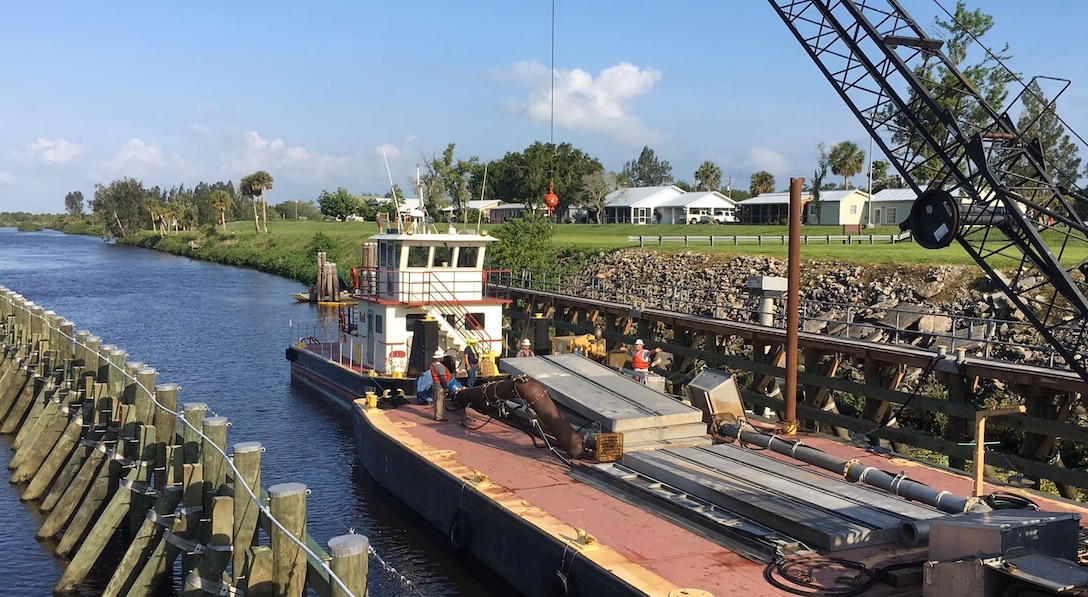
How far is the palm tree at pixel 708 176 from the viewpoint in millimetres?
131000

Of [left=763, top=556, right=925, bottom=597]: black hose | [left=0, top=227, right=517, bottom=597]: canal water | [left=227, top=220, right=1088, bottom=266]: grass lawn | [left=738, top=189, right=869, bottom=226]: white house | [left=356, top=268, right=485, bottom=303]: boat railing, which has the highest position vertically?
[left=738, top=189, right=869, bottom=226]: white house

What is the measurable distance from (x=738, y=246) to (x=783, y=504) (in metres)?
37.5

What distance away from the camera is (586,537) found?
10.7m

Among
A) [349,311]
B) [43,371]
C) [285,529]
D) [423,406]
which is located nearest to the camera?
[285,529]

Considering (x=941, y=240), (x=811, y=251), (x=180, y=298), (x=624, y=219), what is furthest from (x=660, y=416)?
(x=624, y=219)

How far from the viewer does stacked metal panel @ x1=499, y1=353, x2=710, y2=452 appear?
13.6 meters

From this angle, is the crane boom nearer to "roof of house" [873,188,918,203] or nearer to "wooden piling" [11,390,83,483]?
"wooden piling" [11,390,83,483]

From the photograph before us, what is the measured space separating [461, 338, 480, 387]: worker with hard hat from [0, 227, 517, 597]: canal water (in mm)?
3045

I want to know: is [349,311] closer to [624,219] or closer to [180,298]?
[180,298]

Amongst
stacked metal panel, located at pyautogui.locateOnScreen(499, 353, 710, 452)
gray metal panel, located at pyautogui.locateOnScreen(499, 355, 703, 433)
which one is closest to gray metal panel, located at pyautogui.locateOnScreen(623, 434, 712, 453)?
stacked metal panel, located at pyautogui.locateOnScreen(499, 353, 710, 452)

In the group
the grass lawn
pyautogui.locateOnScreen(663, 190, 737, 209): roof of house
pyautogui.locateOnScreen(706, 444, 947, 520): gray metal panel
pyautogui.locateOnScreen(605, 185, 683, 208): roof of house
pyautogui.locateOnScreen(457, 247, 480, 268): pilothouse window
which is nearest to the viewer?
pyautogui.locateOnScreen(706, 444, 947, 520): gray metal panel

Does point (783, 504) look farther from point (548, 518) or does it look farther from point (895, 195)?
point (895, 195)

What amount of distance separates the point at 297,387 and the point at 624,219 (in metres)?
68.7

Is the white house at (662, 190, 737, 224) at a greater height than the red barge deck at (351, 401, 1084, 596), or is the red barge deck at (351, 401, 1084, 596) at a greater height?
the white house at (662, 190, 737, 224)
